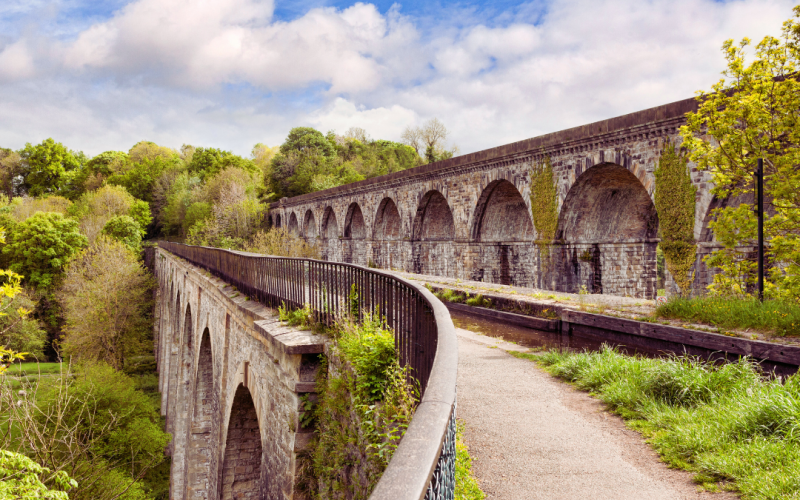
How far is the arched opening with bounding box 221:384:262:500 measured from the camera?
8305 millimetres

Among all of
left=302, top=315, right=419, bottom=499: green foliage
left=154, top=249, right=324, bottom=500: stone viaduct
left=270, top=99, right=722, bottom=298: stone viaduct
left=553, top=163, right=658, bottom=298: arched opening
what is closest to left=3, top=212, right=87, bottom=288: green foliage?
left=154, top=249, right=324, bottom=500: stone viaduct

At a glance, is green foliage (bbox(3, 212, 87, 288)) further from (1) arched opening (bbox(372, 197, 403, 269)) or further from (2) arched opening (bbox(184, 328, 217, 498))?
(2) arched opening (bbox(184, 328, 217, 498))

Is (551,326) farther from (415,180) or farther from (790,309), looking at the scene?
(415,180)

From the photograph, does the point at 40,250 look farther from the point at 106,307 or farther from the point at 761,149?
the point at 761,149

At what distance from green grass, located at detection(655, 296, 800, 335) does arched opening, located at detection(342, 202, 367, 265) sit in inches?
921

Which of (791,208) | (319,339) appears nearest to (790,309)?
(791,208)

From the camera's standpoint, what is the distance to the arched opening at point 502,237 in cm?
1769

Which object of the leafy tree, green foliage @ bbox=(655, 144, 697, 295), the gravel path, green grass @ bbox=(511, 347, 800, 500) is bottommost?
the gravel path

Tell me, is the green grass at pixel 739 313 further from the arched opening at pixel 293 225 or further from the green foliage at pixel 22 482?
the arched opening at pixel 293 225

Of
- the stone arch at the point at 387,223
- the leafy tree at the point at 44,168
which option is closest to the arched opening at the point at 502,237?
the stone arch at the point at 387,223

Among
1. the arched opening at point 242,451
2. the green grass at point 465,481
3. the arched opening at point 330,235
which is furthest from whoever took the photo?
the arched opening at point 330,235

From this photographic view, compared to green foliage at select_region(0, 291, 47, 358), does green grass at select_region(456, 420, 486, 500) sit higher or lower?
higher

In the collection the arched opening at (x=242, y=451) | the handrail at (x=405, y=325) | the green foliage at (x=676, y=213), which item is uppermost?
the green foliage at (x=676, y=213)

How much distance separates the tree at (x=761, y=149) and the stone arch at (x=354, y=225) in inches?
910
